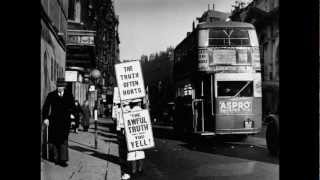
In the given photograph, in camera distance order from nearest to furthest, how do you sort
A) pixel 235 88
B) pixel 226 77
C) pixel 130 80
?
pixel 130 80, pixel 226 77, pixel 235 88

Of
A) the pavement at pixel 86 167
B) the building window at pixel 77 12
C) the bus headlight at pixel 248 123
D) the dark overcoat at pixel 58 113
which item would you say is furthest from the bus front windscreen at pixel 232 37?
the building window at pixel 77 12

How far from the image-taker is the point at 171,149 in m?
13.7

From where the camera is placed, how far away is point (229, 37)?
1452 cm

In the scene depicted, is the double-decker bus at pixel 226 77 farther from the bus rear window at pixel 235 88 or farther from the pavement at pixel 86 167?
the pavement at pixel 86 167

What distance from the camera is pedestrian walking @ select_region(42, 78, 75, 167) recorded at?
27.8 ft

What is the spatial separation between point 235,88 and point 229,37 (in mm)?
1632

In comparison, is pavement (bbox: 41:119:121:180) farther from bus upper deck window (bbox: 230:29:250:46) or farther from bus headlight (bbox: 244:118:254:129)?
bus upper deck window (bbox: 230:29:250:46)

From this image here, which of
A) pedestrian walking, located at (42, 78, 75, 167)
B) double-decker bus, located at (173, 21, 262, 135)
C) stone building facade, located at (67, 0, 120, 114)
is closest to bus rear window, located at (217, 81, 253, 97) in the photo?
double-decker bus, located at (173, 21, 262, 135)

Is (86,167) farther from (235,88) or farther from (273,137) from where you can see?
(235,88)

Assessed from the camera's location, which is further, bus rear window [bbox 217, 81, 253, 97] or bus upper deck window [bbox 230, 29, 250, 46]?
bus rear window [bbox 217, 81, 253, 97]

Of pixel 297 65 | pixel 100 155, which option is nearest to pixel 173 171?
pixel 100 155

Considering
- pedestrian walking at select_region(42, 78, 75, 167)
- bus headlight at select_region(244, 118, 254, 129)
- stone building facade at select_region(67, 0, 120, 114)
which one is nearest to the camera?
pedestrian walking at select_region(42, 78, 75, 167)

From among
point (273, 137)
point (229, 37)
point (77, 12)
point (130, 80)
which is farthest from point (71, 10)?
point (130, 80)

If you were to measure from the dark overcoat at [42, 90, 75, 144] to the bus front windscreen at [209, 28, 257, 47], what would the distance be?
692 cm
